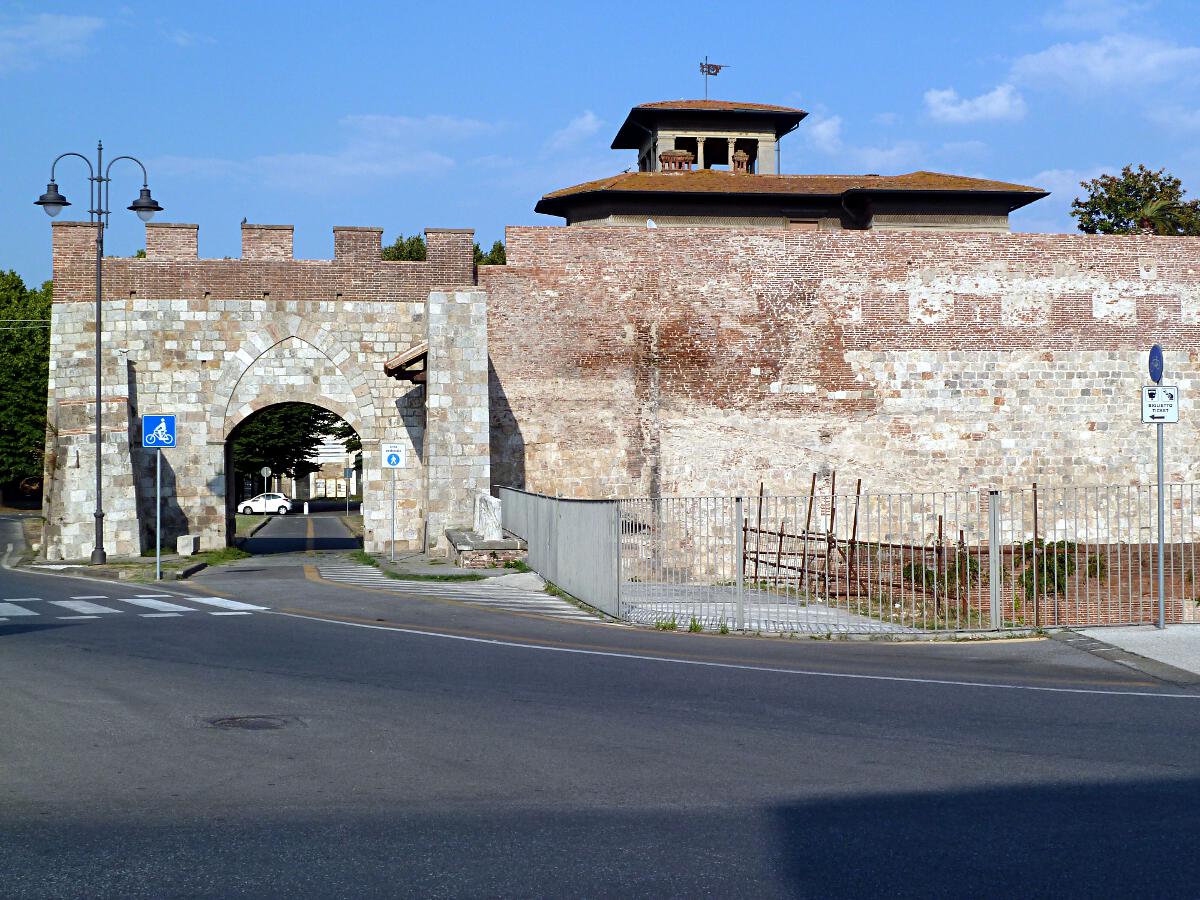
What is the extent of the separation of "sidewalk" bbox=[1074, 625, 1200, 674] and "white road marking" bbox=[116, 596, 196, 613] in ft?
37.8

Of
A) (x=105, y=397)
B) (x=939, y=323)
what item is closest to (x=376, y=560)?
(x=105, y=397)

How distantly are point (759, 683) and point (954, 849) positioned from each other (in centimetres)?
515

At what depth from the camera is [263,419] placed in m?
70.4

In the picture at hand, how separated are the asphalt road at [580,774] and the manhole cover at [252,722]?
77mm

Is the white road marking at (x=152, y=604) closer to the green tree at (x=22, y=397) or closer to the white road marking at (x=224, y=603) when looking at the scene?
the white road marking at (x=224, y=603)

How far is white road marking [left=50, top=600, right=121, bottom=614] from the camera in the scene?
17.1 m

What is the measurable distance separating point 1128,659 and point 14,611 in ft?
44.6

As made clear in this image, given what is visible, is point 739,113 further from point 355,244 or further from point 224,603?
point 224,603

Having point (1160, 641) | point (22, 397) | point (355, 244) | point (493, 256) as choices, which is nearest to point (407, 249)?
point (493, 256)

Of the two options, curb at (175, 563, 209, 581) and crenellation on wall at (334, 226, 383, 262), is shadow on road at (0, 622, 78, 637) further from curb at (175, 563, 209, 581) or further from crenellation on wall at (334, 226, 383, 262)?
crenellation on wall at (334, 226, 383, 262)

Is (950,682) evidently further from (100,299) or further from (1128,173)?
(1128,173)

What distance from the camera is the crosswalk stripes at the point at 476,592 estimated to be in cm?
1803

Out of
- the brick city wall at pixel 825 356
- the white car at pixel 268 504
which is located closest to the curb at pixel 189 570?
the brick city wall at pixel 825 356

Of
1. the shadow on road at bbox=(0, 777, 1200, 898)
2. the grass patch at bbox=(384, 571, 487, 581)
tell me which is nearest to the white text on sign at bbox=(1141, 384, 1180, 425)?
the shadow on road at bbox=(0, 777, 1200, 898)
